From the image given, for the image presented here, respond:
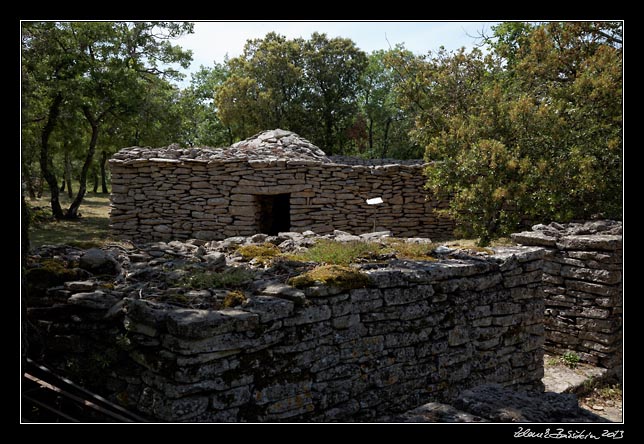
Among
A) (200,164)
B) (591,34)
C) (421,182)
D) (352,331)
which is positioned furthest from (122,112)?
(352,331)

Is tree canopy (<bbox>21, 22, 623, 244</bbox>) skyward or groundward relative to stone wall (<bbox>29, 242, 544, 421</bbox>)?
skyward

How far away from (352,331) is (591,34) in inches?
414

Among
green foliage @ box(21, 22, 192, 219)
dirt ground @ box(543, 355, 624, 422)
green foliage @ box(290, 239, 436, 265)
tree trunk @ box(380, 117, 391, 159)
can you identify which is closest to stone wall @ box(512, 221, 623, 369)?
dirt ground @ box(543, 355, 624, 422)

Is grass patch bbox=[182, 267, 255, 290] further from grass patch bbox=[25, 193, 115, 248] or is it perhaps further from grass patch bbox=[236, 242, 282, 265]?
grass patch bbox=[25, 193, 115, 248]

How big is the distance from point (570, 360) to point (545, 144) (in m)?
4.32

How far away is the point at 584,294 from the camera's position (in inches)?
255

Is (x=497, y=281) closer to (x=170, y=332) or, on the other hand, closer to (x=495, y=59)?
(x=170, y=332)

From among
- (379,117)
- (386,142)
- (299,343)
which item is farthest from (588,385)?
(379,117)

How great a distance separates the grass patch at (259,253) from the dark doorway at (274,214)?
6.20 m

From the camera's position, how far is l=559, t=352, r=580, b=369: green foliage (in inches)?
257

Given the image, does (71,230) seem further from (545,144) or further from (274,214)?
(545,144)

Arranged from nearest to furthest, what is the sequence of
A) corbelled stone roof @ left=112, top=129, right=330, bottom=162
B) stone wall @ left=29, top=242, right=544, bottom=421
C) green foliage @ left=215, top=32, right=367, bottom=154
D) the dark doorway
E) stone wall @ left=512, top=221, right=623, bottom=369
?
stone wall @ left=29, top=242, right=544, bottom=421, stone wall @ left=512, top=221, right=623, bottom=369, corbelled stone roof @ left=112, top=129, right=330, bottom=162, the dark doorway, green foliage @ left=215, top=32, right=367, bottom=154

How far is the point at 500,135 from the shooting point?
987 cm

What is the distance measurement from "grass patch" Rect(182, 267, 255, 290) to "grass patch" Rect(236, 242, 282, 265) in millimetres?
652
